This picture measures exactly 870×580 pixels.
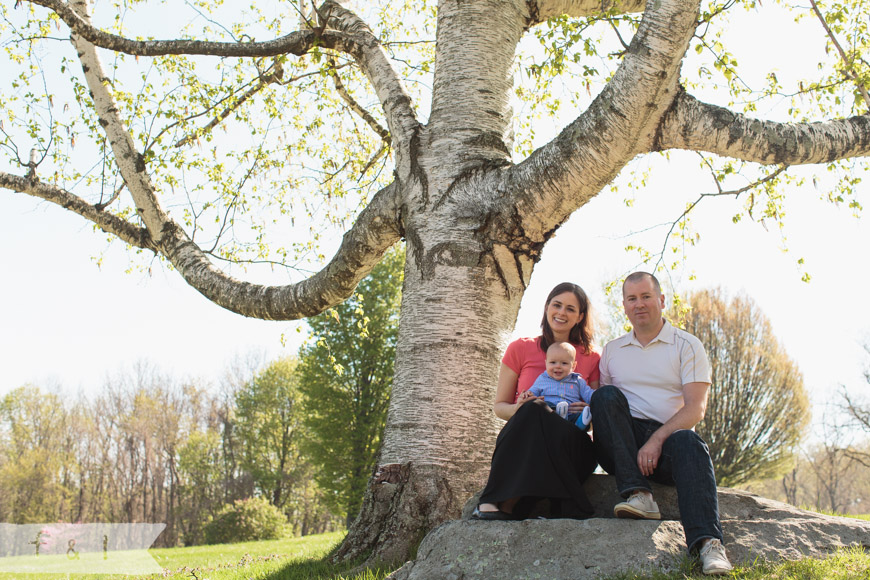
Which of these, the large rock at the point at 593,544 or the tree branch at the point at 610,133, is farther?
the tree branch at the point at 610,133

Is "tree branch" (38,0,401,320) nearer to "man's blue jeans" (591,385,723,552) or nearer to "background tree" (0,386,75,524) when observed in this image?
"man's blue jeans" (591,385,723,552)

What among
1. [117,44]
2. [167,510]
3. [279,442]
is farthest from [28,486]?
[117,44]

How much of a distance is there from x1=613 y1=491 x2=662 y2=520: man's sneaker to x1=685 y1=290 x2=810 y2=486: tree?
20.8 metres

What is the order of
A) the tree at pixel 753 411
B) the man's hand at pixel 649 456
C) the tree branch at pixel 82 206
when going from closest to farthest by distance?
1. the man's hand at pixel 649 456
2. the tree branch at pixel 82 206
3. the tree at pixel 753 411

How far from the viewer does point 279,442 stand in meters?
36.4

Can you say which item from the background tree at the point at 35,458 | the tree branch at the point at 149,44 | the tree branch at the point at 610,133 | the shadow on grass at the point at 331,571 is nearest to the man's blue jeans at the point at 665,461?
the shadow on grass at the point at 331,571

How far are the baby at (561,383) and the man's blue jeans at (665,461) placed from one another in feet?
0.67

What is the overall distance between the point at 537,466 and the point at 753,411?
870 inches

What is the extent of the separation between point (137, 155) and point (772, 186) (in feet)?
25.9

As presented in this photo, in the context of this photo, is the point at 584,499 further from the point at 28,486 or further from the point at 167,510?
the point at 167,510

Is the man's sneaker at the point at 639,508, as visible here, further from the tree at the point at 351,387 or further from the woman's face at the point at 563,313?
the tree at the point at 351,387

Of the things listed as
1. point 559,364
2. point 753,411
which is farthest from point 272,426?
point 559,364

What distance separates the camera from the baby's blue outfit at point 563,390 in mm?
3826

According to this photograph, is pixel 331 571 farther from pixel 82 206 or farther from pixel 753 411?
pixel 753 411
